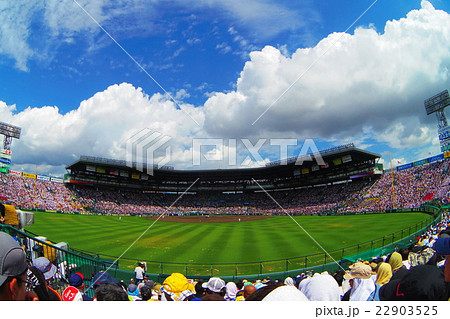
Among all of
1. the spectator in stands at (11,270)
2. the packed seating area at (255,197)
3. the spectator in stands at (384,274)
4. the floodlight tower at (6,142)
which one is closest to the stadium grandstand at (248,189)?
the packed seating area at (255,197)

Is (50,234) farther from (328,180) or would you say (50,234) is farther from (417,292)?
(328,180)

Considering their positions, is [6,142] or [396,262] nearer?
[396,262]

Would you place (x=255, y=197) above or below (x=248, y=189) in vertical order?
below

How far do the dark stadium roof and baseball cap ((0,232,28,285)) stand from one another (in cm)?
5986

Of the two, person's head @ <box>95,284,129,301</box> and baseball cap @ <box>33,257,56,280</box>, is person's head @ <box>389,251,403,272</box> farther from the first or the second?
baseball cap @ <box>33,257,56,280</box>

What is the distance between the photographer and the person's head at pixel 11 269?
197 cm

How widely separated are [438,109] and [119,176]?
81.6 m

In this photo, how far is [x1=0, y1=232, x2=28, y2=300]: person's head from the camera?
1.97m

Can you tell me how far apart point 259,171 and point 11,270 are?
71.2 metres

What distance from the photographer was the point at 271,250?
20156mm

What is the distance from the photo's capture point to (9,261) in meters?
1.98

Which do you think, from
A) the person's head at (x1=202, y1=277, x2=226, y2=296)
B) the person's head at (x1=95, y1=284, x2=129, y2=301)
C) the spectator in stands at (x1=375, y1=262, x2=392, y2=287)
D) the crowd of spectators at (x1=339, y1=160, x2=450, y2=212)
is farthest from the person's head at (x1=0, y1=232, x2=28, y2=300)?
the crowd of spectators at (x1=339, y1=160, x2=450, y2=212)

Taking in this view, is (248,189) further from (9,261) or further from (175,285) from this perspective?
(9,261)

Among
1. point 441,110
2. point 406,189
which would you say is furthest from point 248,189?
point 441,110
